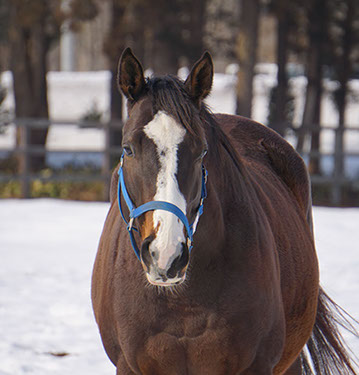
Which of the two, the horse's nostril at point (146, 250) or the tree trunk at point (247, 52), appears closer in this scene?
the horse's nostril at point (146, 250)

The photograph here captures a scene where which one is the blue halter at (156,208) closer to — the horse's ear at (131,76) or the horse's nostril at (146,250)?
the horse's nostril at (146,250)

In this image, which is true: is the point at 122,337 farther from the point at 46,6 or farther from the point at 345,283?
the point at 46,6

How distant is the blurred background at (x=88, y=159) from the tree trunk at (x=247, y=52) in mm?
18

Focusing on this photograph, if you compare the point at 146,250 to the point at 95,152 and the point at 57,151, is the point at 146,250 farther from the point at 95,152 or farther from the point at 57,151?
the point at 57,151

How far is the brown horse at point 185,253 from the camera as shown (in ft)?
7.11

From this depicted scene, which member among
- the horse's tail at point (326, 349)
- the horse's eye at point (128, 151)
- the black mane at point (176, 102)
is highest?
the black mane at point (176, 102)

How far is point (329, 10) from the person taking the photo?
15086mm

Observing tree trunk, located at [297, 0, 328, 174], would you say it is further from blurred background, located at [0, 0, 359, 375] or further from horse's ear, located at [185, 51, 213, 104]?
horse's ear, located at [185, 51, 213, 104]

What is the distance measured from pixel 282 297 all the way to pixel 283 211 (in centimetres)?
50

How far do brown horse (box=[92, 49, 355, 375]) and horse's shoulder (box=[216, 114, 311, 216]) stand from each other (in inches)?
35.2

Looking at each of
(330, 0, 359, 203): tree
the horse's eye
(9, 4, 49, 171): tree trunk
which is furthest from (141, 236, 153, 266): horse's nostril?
(330, 0, 359, 203): tree

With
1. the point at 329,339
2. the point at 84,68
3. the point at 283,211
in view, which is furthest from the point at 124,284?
the point at 84,68

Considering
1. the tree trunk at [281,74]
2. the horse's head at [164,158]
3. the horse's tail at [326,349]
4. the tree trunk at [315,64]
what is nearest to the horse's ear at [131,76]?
the horse's head at [164,158]

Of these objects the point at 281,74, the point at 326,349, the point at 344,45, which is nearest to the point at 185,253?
the point at 326,349
